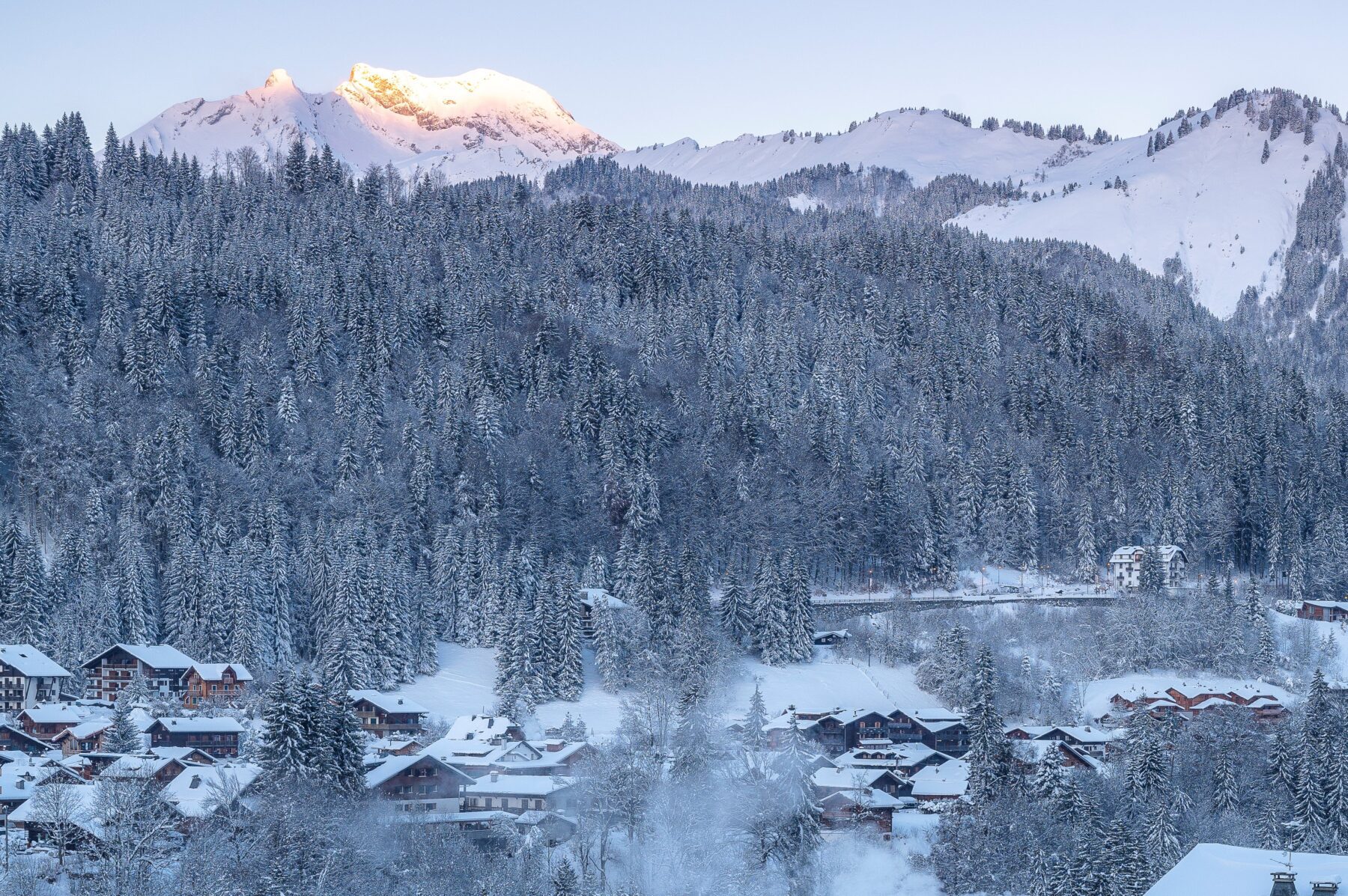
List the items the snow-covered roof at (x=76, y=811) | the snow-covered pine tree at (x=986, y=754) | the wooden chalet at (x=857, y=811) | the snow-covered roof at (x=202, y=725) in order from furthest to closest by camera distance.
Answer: the snow-covered roof at (x=202, y=725)
the snow-covered pine tree at (x=986, y=754)
the wooden chalet at (x=857, y=811)
the snow-covered roof at (x=76, y=811)

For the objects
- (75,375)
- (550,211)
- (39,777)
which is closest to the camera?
(39,777)

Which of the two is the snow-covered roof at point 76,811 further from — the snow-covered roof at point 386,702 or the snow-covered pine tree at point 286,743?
the snow-covered roof at point 386,702

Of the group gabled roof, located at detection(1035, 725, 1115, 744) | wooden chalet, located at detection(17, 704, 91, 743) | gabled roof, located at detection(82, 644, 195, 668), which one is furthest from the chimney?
gabled roof, located at detection(82, 644, 195, 668)

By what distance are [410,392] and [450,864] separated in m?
71.2

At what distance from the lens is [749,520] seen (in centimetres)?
11519

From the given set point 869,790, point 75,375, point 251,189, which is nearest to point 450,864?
point 869,790

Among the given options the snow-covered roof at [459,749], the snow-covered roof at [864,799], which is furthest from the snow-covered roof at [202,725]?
the snow-covered roof at [864,799]

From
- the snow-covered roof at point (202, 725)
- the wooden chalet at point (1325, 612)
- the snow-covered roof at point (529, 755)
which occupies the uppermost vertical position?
the snow-covered roof at point (202, 725)

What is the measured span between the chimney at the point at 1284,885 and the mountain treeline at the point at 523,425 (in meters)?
54.6

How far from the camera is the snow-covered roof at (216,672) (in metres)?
86.1

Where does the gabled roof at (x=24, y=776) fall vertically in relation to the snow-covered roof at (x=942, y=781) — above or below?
above

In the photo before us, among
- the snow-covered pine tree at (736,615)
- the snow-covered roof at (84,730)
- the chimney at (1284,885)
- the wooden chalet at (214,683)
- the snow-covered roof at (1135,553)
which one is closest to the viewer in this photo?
the chimney at (1284,885)

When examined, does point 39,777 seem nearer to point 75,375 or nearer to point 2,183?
point 75,375

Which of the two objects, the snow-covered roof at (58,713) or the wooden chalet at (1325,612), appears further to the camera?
the wooden chalet at (1325,612)
